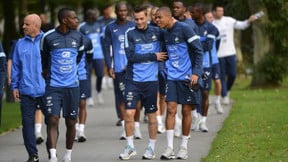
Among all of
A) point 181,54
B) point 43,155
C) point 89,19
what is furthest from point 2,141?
point 89,19

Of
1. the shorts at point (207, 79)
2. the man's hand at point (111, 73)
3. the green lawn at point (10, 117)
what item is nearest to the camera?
the man's hand at point (111, 73)

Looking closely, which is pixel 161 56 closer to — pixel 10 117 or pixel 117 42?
pixel 117 42

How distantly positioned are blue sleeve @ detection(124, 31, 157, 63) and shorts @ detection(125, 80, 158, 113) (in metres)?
0.33

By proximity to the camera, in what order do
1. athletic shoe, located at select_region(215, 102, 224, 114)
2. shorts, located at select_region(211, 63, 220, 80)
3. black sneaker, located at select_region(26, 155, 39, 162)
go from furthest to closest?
athletic shoe, located at select_region(215, 102, 224, 114), shorts, located at select_region(211, 63, 220, 80), black sneaker, located at select_region(26, 155, 39, 162)

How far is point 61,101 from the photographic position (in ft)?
41.7

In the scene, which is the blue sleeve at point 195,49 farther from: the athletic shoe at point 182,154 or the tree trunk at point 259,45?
the tree trunk at point 259,45

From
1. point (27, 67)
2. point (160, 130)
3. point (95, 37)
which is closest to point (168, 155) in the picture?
point (27, 67)

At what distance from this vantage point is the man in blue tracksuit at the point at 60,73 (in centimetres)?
1263

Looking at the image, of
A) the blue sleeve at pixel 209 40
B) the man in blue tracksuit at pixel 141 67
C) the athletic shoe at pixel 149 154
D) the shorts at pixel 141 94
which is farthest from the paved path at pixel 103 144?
the blue sleeve at pixel 209 40

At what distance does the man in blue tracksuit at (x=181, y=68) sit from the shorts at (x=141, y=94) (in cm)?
32

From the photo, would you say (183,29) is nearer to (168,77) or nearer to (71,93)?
(168,77)

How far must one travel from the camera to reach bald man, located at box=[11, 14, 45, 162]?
13.0 metres

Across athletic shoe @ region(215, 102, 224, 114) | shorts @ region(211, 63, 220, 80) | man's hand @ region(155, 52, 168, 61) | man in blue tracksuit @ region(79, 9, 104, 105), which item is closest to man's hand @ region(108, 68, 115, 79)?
shorts @ region(211, 63, 220, 80)

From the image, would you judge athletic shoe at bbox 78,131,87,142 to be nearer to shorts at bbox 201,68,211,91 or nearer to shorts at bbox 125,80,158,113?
shorts at bbox 201,68,211,91
